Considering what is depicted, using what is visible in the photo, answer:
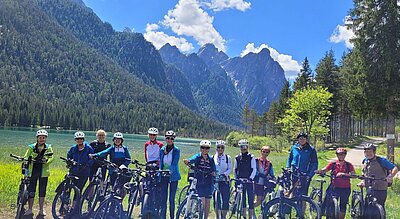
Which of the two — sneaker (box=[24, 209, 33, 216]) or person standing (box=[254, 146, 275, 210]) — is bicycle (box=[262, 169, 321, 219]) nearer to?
person standing (box=[254, 146, 275, 210])

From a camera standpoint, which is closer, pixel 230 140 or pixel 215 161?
pixel 215 161

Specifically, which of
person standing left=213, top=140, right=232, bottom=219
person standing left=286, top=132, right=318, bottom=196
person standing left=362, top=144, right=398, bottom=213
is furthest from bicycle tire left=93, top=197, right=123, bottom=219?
person standing left=362, top=144, right=398, bottom=213

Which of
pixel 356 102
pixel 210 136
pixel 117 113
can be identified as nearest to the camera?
pixel 356 102

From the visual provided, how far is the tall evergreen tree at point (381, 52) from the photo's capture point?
69.7 ft

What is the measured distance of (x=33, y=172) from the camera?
7.93m

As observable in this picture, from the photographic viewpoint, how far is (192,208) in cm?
774

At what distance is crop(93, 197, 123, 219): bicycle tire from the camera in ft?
23.0

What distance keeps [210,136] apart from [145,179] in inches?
7371

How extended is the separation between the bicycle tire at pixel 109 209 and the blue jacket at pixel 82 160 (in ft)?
4.85

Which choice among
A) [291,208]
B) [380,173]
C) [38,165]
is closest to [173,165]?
[291,208]

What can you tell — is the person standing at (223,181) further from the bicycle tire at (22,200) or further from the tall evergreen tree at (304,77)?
the tall evergreen tree at (304,77)

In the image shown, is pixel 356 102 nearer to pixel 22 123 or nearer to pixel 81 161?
pixel 81 161

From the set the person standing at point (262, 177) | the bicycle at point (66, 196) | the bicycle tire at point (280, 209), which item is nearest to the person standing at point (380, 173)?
the bicycle tire at point (280, 209)

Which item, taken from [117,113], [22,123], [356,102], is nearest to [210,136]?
[117,113]
